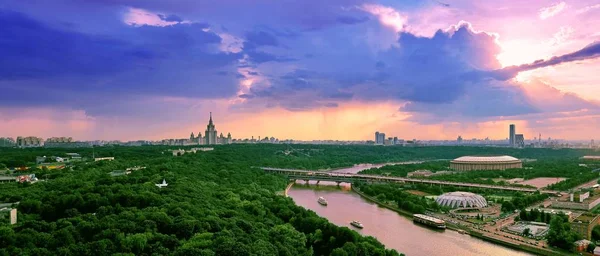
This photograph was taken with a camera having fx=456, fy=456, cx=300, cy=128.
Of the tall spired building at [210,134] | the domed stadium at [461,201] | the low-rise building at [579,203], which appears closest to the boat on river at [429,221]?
the domed stadium at [461,201]

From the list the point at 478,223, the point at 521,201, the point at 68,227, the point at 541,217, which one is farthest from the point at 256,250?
the point at 521,201

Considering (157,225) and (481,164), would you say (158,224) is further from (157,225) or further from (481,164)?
(481,164)

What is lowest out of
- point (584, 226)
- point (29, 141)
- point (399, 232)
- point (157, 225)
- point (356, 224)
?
point (399, 232)

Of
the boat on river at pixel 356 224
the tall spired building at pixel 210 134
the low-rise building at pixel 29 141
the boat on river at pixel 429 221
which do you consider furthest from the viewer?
the tall spired building at pixel 210 134

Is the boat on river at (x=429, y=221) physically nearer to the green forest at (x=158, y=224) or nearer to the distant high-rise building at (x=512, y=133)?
the green forest at (x=158, y=224)

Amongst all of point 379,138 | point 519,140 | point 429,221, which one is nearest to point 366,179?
point 429,221

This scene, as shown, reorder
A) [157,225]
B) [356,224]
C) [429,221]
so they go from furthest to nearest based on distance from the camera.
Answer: [429,221], [356,224], [157,225]
